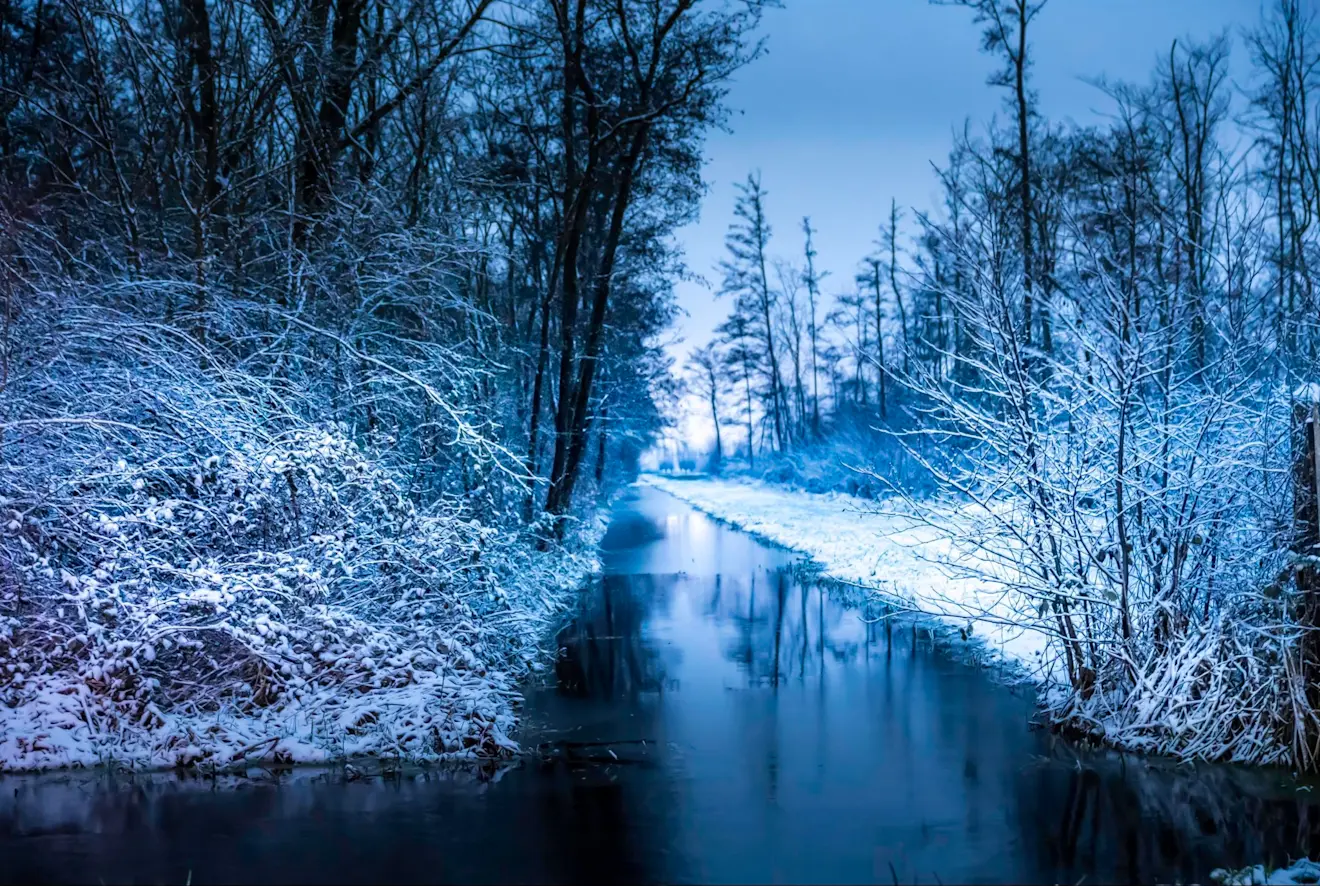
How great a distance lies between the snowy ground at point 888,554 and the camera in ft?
30.8

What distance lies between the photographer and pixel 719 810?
6.48 m

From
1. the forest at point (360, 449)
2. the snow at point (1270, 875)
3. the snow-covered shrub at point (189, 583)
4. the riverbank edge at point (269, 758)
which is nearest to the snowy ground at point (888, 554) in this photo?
the forest at point (360, 449)

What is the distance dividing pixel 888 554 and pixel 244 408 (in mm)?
13096

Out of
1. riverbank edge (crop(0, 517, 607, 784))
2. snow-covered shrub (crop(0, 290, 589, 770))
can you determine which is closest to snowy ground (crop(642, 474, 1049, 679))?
riverbank edge (crop(0, 517, 607, 784))

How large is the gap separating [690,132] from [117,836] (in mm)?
16059

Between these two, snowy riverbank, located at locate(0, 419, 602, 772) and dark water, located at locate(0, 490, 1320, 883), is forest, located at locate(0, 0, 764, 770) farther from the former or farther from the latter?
dark water, located at locate(0, 490, 1320, 883)

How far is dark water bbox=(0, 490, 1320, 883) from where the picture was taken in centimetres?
555

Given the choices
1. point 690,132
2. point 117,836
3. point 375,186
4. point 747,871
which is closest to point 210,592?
point 117,836

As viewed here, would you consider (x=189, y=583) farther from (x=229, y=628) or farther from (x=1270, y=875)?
(x=1270, y=875)

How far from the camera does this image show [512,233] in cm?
2205

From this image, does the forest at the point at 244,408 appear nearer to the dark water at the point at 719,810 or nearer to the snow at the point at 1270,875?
the dark water at the point at 719,810

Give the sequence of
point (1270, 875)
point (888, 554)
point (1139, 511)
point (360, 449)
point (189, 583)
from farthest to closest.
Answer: point (888, 554) < point (360, 449) < point (189, 583) < point (1139, 511) < point (1270, 875)

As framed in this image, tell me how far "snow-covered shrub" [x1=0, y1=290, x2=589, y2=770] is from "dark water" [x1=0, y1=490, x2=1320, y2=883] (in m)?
0.54

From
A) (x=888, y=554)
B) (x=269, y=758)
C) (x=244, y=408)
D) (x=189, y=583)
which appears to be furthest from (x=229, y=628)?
(x=888, y=554)
